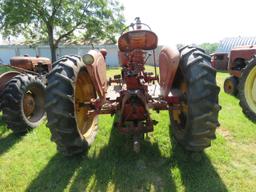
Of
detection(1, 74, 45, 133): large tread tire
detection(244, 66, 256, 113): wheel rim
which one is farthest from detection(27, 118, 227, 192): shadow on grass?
detection(244, 66, 256, 113): wheel rim

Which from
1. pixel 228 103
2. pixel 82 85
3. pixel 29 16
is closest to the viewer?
pixel 82 85

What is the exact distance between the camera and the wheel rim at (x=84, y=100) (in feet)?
13.1

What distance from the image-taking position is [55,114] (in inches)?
122

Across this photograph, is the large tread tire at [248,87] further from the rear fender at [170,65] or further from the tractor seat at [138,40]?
the rear fender at [170,65]

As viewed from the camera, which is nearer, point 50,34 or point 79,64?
point 79,64

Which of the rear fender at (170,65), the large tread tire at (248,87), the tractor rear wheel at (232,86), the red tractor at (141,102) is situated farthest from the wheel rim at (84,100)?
the tractor rear wheel at (232,86)

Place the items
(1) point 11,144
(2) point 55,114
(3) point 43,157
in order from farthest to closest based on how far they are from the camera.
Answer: (1) point 11,144 < (3) point 43,157 < (2) point 55,114

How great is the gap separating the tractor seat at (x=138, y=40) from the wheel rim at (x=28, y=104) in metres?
2.31

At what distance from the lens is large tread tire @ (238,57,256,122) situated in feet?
16.3

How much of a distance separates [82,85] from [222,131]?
264 cm

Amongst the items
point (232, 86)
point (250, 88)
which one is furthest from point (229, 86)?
point (250, 88)

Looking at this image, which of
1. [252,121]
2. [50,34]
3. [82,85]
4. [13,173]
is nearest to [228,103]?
[252,121]

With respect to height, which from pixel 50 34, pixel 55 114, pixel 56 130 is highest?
pixel 50 34

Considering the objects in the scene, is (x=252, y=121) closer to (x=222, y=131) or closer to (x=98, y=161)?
(x=222, y=131)
